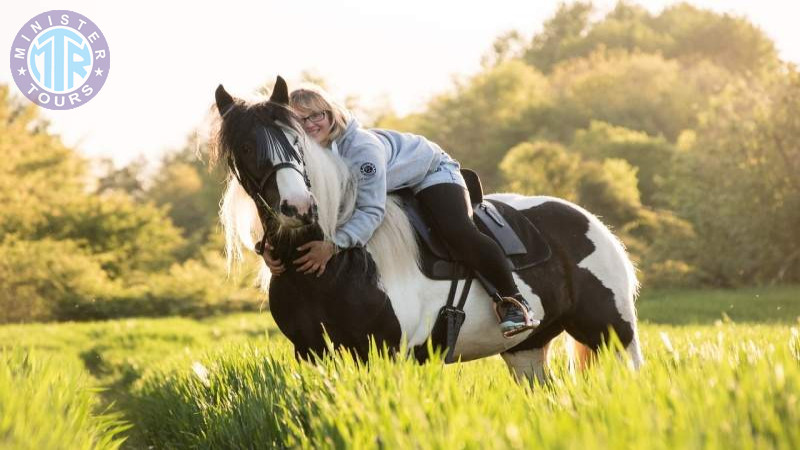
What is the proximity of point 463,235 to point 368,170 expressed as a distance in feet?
2.21

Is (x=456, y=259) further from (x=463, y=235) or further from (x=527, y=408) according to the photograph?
(x=527, y=408)

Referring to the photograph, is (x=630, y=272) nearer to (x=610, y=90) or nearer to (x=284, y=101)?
(x=284, y=101)

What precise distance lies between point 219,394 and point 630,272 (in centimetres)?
285

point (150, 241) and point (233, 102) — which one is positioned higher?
point (233, 102)

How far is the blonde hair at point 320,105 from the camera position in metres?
4.99

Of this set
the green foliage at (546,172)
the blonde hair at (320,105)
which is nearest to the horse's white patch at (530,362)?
the blonde hair at (320,105)

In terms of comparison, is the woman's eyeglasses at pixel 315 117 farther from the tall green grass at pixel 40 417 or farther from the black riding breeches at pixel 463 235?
the tall green grass at pixel 40 417

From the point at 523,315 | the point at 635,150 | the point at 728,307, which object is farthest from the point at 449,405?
the point at 635,150

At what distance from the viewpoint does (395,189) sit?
5418 millimetres

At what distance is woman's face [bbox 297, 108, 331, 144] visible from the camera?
197 inches

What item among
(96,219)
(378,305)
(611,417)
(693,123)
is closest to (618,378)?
(611,417)

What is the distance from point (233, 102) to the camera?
4.78 m

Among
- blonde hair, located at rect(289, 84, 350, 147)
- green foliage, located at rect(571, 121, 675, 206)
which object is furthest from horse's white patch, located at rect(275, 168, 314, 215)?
green foliage, located at rect(571, 121, 675, 206)

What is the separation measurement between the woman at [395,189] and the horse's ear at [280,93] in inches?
4.9
